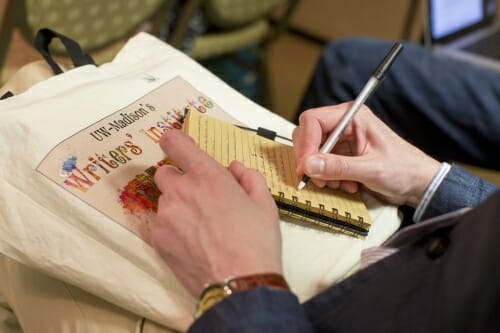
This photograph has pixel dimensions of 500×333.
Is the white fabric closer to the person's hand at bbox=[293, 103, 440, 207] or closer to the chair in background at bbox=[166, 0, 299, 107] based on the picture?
the person's hand at bbox=[293, 103, 440, 207]

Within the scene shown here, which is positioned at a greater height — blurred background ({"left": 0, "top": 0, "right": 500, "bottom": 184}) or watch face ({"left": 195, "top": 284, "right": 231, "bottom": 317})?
watch face ({"left": 195, "top": 284, "right": 231, "bottom": 317})

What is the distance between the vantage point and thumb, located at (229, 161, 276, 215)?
21.2 inches

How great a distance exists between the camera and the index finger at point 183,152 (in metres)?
0.54

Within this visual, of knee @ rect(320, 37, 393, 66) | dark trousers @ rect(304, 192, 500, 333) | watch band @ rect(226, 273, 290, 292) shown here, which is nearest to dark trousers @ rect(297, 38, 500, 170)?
knee @ rect(320, 37, 393, 66)

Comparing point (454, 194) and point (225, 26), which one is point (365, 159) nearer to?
point (454, 194)

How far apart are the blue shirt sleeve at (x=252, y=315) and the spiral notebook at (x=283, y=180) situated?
138mm

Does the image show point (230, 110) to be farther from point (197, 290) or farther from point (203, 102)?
point (197, 290)

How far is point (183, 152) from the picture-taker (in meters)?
0.55

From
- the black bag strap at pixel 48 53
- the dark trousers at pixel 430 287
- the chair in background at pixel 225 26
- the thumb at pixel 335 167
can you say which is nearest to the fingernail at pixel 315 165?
the thumb at pixel 335 167

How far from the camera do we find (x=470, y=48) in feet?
5.19

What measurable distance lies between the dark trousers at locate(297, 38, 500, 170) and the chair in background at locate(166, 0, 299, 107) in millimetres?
379

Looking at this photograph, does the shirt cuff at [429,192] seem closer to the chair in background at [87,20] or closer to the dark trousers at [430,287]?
the dark trousers at [430,287]

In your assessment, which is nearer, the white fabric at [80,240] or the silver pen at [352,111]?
the white fabric at [80,240]

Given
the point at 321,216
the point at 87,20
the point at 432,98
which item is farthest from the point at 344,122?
the point at 87,20
